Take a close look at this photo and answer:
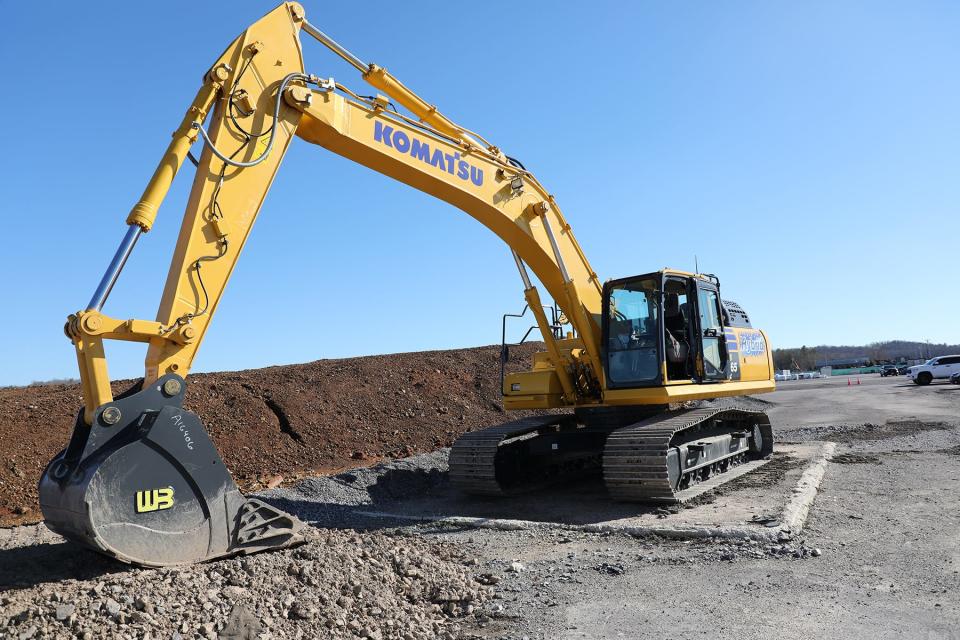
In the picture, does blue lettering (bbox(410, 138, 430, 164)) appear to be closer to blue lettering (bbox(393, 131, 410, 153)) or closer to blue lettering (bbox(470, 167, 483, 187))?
blue lettering (bbox(393, 131, 410, 153))

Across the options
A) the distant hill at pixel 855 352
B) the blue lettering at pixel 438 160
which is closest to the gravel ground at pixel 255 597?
the blue lettering at pixel 438 160

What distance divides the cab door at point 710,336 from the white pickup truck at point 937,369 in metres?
29.0

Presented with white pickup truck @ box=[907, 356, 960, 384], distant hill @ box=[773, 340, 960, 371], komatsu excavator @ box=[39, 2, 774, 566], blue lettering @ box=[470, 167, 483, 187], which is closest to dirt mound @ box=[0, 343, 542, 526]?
komatsu excavator @ box=[39, 2, 774, 566]

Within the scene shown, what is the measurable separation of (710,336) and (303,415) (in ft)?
29.8

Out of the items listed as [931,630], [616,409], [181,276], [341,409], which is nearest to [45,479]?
[181,276]

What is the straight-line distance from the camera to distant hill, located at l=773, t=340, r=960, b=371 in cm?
10575

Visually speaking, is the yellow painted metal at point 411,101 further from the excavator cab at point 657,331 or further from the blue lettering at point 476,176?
the excavator cab at point 657,331

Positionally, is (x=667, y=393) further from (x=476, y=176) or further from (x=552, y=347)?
(x=476, y=176)

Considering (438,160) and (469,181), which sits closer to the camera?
(438,160)

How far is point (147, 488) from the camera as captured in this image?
5.24 m

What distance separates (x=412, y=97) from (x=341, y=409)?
951 cm

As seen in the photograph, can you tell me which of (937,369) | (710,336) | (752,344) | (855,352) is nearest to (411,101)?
(710,336)

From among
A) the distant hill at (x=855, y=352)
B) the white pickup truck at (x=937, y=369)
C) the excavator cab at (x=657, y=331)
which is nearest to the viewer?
the excavator cab at (x=657, y=331)

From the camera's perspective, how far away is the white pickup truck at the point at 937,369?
110 feet
